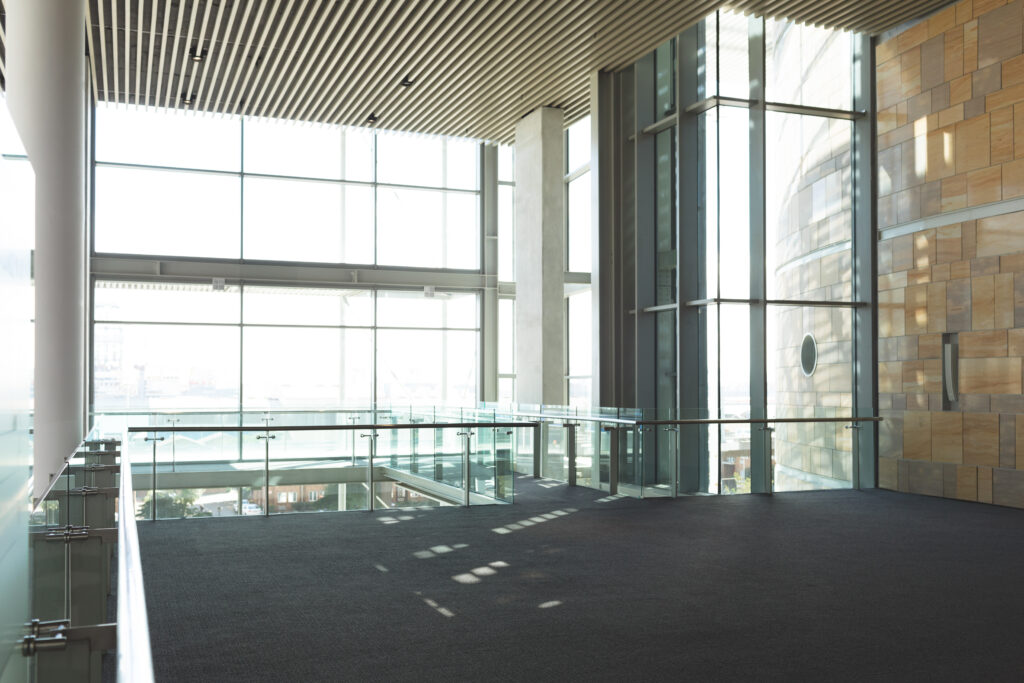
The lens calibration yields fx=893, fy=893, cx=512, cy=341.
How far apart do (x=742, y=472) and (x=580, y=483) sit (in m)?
1.88

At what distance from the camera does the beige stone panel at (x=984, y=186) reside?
30.8 feet

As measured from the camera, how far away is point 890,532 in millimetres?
7441

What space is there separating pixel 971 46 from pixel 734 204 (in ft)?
9.93

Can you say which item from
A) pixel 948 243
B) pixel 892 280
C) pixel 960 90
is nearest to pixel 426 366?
pixel 892 280

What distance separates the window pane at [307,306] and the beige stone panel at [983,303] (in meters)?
10.7

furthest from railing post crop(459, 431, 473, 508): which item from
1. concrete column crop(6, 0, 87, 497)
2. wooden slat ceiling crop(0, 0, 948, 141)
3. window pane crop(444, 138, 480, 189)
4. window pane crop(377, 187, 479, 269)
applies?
window pane crop(444, 138, 480, 189)

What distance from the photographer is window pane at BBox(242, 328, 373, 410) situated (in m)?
16.2

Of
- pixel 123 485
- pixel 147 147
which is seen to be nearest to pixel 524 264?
pixel 147 147

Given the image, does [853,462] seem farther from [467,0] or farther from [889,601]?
[467,0]

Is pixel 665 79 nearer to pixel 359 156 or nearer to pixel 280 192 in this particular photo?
pixel 359 156

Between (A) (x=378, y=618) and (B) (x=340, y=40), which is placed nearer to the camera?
(A) (x=378, y=618)

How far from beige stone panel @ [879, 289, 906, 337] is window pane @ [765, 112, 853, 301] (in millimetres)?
456

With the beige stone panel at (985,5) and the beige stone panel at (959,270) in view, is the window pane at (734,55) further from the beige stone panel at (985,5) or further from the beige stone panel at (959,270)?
the beige stone panel at (959,270)

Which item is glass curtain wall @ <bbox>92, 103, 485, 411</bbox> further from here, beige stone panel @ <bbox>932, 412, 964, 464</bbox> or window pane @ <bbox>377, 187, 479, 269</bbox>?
beige stone panel @ <bbox>932, 412, 964, 464</bbox>
